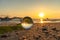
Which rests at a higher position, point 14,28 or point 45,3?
point 45,3

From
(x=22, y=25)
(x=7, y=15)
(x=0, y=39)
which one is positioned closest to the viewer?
(x=0, y=39)

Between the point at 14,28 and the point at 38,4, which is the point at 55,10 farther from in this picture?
the point at 14,28

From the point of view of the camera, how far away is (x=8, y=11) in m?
2.00

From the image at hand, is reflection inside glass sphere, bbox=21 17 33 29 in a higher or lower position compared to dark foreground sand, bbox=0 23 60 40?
higher

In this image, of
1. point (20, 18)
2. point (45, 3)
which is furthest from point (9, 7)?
point (45, 3)

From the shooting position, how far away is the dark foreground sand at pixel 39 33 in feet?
5.70

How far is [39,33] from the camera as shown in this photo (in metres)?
1.78

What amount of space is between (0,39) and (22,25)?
0.86 ft

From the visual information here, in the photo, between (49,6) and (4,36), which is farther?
(49,6)

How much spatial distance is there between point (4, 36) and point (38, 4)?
529 mm

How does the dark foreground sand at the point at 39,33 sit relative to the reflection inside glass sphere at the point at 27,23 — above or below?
below

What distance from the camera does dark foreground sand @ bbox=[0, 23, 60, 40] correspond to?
1.74 m

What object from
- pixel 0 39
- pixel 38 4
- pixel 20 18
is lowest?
pixel 0 39

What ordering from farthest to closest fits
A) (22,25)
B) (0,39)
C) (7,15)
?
(7,15) < (22,25) < (0,39)
